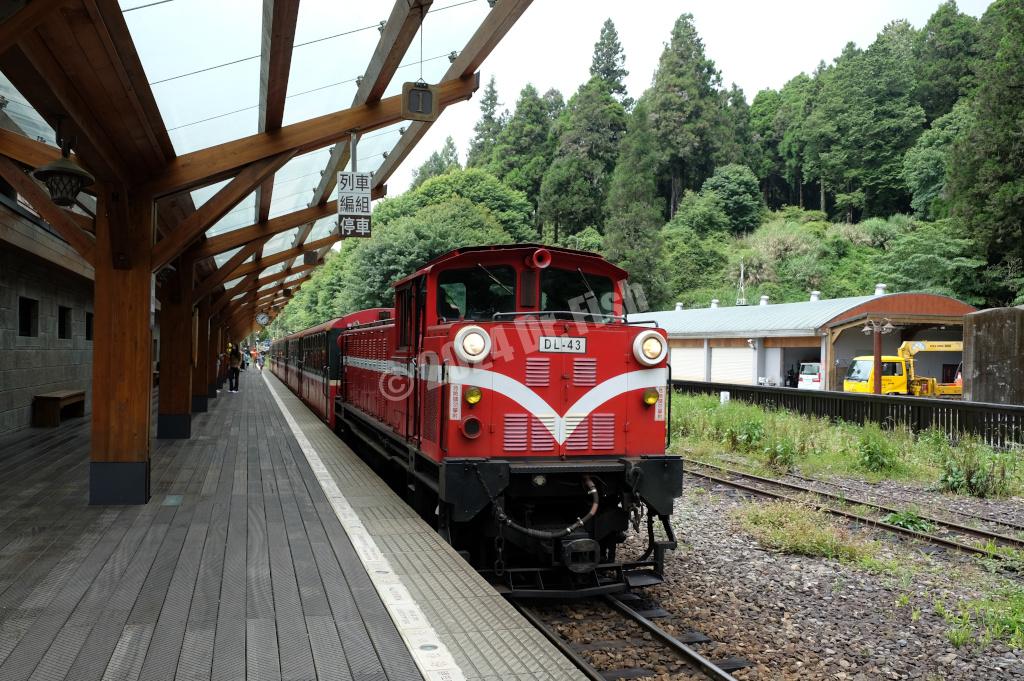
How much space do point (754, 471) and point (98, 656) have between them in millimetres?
10509

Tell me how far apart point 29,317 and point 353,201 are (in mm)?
7213

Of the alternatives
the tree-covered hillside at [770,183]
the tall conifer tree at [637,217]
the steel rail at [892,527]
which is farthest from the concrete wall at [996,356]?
the tall conifer tree at [637,217]

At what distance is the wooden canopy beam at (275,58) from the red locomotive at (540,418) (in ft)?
7.63

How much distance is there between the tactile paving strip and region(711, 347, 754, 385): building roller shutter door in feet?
84.1

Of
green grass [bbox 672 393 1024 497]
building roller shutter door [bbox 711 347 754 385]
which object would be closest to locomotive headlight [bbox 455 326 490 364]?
green grass [bbox 672 393 1024 497]

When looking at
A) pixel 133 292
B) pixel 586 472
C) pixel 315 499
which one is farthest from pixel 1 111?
pixel 586 472

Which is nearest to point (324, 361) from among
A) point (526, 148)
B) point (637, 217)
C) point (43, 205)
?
point (43, 205)

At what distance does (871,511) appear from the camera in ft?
28.8

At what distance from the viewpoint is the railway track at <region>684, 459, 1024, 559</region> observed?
7434 mm

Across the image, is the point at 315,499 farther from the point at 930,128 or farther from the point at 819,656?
the point at 930,128

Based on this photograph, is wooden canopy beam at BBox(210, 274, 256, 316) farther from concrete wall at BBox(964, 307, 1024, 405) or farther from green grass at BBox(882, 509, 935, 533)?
concrete wall at BBox(964, 307, 1024, 405)

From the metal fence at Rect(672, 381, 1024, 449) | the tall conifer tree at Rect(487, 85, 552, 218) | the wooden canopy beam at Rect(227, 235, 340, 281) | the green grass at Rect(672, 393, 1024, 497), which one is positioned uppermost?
the tall conifer tree at Rect(487, 85, 552, 218)

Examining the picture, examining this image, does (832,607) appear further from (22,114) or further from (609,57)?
(609,57)

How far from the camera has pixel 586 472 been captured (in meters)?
5.71
